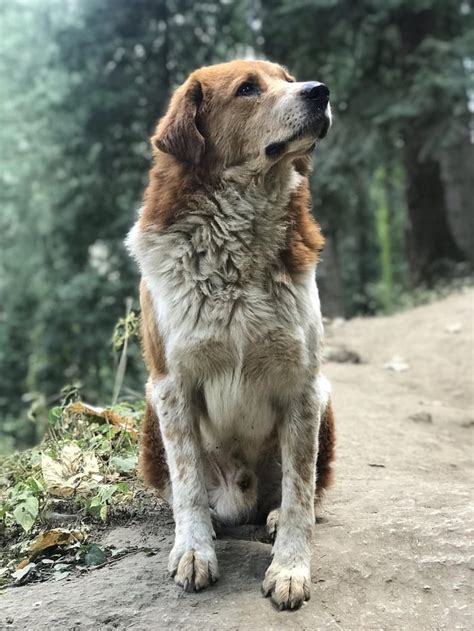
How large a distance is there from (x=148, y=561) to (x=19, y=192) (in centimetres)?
1378

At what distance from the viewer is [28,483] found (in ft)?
11.5

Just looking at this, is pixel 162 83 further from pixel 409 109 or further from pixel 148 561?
pixel 148 561

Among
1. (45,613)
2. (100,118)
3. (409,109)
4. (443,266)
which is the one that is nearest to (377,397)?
(45,613)

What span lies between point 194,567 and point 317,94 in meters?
1.93

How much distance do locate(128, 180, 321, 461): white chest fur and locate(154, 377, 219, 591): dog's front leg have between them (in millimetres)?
100

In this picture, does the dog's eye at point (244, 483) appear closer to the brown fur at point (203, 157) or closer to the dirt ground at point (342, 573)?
the dirt ground at point (342, 573)

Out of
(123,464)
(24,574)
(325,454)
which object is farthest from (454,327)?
(24,574)

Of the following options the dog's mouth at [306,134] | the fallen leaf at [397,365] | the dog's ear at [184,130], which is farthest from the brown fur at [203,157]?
the fallen leaf at [397,365]

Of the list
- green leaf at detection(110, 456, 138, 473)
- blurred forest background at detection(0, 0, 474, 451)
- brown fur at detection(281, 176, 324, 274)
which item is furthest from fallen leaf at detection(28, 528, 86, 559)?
blurred forest background at detection(0, 0, 474, 451)

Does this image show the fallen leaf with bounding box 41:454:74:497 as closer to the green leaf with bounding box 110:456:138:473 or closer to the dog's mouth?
the green leaf with bounding box 110:456:138:473

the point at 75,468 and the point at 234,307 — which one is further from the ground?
the point at 234,307

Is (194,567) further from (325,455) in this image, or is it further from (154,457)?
(325,455)

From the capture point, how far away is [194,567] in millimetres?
2666

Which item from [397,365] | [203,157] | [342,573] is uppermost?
[203,157]
